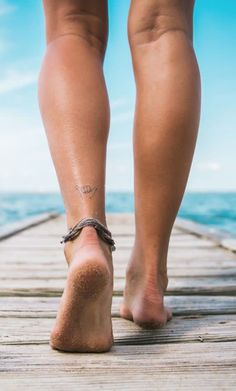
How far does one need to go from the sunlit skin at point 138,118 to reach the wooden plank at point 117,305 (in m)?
0.14

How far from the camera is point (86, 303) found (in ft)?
2.67

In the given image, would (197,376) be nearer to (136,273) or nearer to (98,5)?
(136,273)

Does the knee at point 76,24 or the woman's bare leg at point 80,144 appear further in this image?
the knee at point 76,24

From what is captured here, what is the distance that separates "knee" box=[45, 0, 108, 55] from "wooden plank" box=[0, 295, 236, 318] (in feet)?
2.00

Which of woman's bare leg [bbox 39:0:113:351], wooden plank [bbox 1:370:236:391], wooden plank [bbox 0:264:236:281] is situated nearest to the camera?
wooden plank [bbox 1:370:236:391]

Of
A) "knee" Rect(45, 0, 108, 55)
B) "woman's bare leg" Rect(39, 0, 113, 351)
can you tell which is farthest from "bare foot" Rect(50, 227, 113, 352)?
"knee" Rect(45, 0, 108, 55)

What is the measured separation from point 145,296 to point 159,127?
1.15 feet

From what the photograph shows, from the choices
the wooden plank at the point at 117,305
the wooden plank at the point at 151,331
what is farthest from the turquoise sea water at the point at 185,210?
the wooden plank at the point at 151,331

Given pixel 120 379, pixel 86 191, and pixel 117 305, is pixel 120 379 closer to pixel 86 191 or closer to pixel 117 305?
pixel 86 191

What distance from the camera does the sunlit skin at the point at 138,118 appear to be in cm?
93

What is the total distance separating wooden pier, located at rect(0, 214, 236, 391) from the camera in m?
0.72

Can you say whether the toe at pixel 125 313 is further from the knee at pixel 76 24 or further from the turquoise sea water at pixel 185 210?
the turquoise sea water at pixel 185 210

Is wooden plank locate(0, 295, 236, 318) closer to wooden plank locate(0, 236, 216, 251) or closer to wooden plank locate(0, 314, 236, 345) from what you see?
wooden plank locate(0, 314, 236, 345)

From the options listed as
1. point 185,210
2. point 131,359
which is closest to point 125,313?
point 131,359
